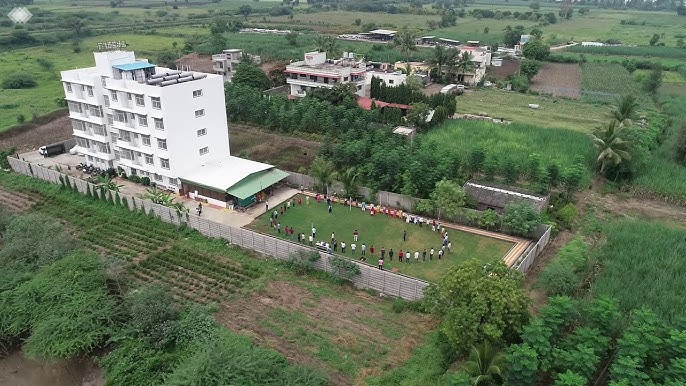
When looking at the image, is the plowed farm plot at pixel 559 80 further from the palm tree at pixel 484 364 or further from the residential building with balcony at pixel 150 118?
the palm tree at pixel 484 364

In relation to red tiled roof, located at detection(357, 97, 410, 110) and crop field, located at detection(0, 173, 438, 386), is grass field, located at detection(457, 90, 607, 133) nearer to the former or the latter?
red tiled roof, located at detection(357, 97, 410, 110)

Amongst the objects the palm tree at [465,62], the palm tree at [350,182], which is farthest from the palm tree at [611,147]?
the palm tree at [465,62]

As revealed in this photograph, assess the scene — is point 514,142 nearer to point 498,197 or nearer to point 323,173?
point 498,197

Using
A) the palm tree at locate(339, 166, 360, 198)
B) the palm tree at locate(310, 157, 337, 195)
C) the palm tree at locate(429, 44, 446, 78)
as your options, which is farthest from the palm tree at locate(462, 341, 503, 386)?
the palm tree at locate(429, 44, 446, 78)

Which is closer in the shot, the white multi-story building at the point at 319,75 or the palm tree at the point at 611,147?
the palm tree at the point at 611,147

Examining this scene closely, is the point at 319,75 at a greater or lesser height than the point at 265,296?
greater

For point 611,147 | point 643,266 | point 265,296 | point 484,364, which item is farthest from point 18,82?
point 643,266

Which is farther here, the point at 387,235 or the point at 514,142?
the point at 514,142
